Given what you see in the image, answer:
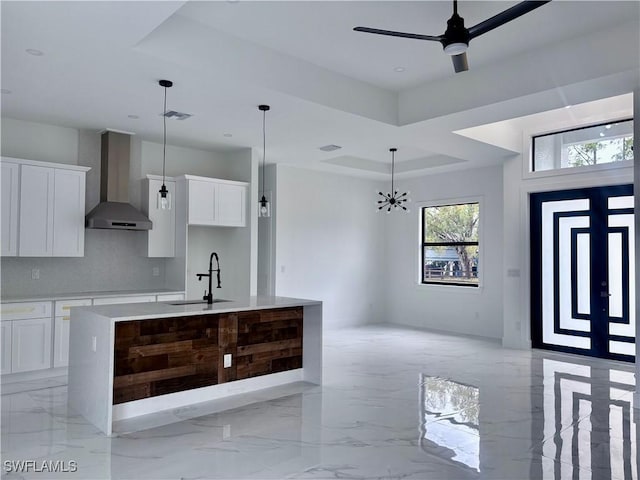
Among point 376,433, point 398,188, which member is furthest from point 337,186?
point 376,433

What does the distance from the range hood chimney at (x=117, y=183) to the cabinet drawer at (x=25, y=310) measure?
45.0 inches

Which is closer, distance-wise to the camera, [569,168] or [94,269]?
[94,269]

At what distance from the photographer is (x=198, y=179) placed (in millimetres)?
6301

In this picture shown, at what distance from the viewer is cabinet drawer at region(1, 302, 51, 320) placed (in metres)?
4.84

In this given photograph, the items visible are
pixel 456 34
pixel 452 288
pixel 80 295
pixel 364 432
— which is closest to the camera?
pixel 456 34

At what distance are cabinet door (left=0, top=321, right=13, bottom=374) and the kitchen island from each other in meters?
1.14

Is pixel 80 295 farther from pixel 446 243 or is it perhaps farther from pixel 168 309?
pixel 446 243

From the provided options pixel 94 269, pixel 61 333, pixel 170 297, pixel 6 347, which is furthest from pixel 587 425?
pixel 94 269

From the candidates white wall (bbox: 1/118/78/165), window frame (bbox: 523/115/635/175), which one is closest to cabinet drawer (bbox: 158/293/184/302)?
white wall (bbox: 1/118/78/165)

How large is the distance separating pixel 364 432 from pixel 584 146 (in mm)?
5232

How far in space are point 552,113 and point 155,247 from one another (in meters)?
5.86

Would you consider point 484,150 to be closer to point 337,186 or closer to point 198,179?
point 337,186

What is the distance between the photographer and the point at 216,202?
6.46m

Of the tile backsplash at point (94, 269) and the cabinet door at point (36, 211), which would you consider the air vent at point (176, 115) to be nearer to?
the cabinet door at point (36, 211)
